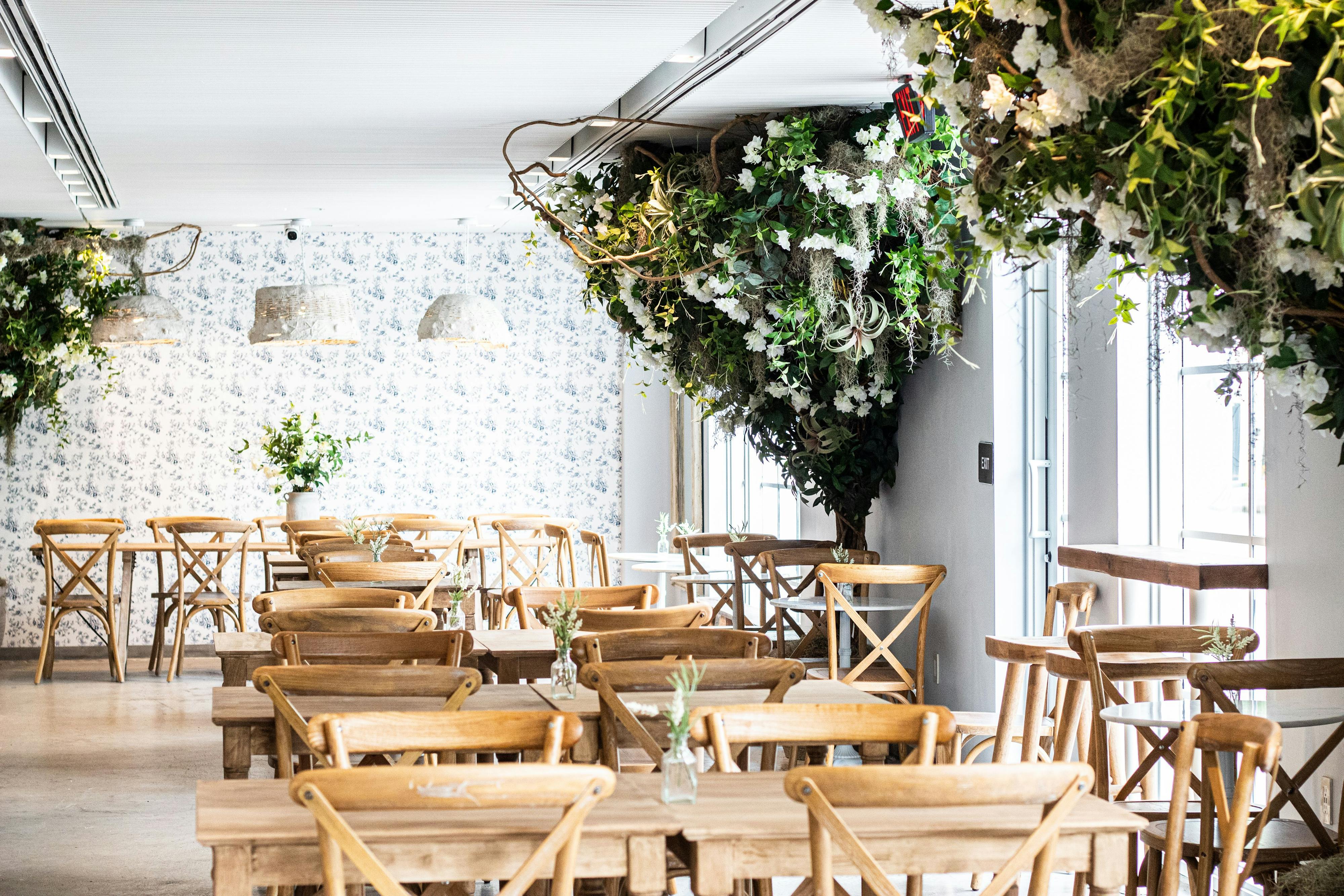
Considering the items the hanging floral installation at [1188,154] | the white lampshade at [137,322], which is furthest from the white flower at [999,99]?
the white lampshade at [137,322]

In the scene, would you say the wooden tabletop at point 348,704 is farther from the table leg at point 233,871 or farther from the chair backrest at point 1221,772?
the chair backrest at point 1221,772

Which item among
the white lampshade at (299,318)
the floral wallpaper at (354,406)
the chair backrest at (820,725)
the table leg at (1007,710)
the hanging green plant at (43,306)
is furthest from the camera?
the floral wallpaper at (354,406)

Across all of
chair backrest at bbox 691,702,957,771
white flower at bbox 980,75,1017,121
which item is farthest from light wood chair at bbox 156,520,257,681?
white flower at bbox 980,75,1017,121

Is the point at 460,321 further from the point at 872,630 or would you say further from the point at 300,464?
the point at 872,630

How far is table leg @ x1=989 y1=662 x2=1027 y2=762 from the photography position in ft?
13.9

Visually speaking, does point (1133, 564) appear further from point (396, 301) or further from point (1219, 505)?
point (396, 301)

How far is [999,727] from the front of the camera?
4277 mm

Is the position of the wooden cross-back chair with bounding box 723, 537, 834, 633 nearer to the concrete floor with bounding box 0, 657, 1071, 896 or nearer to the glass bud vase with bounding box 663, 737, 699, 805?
the concrete floor with bounding box 0, 657, 1071, 896

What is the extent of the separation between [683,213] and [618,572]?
18.2 feet

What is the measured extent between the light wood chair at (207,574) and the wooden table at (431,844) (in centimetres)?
661

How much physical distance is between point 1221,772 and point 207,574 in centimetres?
815

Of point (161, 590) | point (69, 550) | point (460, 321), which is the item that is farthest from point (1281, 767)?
point (161, 590)

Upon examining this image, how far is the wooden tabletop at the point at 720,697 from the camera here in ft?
10.9

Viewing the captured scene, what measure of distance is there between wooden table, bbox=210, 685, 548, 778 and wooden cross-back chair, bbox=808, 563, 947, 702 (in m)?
1.88
